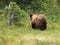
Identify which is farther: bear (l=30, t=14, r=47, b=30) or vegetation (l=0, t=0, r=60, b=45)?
bear (l=30, t=14, r=47, b=30)

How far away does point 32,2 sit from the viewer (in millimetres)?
17891

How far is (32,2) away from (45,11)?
3.84 feet

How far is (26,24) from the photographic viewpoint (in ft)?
46.0

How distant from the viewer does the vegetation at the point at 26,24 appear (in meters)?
9.38

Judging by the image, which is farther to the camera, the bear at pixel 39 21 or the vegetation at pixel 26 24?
the bear at pixel 39 21

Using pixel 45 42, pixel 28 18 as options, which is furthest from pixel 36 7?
pixel 45 42

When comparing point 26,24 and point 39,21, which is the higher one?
point 39,21

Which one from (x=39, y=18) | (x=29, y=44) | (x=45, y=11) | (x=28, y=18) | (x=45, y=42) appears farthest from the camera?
(x=45, y=11)

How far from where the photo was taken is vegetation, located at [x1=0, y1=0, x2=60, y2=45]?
938 cm

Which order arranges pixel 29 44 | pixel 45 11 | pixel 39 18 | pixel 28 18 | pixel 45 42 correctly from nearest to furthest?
pixel 29 44 < pixel 45 42 < pixel 39 18 < pixel 28 18 < pixel 45 11

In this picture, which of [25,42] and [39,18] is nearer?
[25,42]

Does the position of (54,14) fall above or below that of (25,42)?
below

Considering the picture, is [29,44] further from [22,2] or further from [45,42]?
[22,2]

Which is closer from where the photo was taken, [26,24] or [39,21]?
[39,21]
